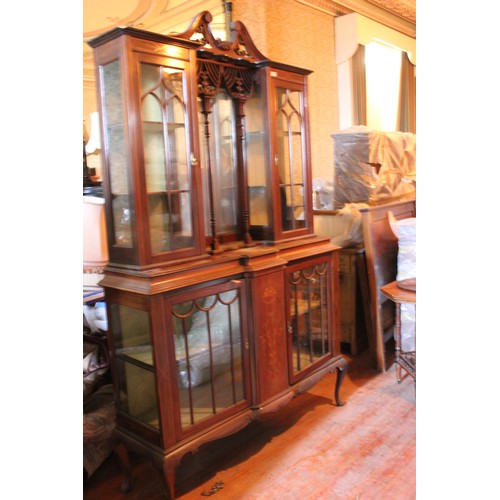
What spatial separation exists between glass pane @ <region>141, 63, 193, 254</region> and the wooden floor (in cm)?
104

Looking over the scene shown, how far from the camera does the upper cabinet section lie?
173 cm

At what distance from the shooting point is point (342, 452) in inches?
86.9

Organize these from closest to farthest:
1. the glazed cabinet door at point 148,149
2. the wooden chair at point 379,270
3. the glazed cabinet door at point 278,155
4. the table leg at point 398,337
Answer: the glazed cabinet door at point 148,149 → the glazed cabinet door at point 278,155 → the table leg at point 398,337 → the wooden chair at point 379,270

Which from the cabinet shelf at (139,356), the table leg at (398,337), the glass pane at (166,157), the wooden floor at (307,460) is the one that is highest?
the glass pane at (166,157)

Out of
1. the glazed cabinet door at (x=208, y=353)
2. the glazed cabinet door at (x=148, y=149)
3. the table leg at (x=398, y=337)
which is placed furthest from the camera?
the table leg at (x=398, y=337)

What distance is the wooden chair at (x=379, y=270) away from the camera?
10.1ft

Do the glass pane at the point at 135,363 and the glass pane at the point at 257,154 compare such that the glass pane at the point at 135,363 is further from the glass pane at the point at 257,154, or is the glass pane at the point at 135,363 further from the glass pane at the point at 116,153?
the glass pane at the point at 257,154

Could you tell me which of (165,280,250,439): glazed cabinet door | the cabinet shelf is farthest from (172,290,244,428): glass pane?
the cabinet shelf

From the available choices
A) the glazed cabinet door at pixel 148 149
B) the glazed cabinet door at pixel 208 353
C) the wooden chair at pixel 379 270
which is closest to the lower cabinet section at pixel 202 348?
the glazed cabinet door at pixel 208 353
